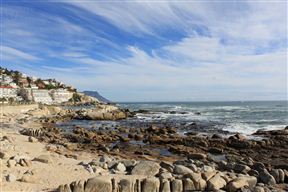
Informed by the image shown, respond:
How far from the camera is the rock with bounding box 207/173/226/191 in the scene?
36.5 feet

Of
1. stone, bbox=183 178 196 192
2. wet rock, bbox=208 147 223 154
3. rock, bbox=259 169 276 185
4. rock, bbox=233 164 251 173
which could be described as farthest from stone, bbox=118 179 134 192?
wet rock, bbox=208 147 223 154

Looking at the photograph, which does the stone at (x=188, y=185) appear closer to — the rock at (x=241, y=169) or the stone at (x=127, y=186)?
the stone at (x=127, y=186)

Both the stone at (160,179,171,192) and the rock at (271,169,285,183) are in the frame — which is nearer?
the stone at (160,179,171,192)

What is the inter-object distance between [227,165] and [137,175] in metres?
4.76

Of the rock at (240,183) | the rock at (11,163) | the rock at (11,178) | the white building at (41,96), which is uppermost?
the white building at (41,96)

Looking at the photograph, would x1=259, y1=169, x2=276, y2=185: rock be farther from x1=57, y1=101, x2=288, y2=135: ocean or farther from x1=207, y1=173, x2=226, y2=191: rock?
x1=57, y1=101, x2=288, y2=135: ocean

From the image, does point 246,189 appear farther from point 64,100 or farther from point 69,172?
point 64,100

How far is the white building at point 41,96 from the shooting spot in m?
114

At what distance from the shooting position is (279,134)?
2941 cm

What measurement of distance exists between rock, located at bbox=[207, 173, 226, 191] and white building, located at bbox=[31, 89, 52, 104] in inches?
4206

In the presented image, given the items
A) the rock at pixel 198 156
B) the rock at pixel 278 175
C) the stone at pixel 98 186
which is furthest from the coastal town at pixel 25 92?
the stone at pixel 98 186

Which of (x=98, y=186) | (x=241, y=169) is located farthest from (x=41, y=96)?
(x=98, y=186)

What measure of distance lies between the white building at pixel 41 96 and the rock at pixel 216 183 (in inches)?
4206

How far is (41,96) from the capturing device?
388 ft
